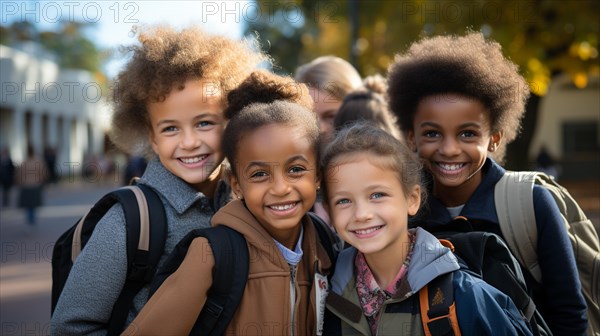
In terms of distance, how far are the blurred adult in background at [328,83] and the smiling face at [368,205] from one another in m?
1.41

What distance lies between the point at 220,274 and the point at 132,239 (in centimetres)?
43

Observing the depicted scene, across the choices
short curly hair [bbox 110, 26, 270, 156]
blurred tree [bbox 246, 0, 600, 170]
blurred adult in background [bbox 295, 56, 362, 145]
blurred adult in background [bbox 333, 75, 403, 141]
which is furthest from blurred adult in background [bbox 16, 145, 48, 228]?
short curly hair [bbox 110, 26, 270, 156]

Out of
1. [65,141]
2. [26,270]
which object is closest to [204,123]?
[26,270]

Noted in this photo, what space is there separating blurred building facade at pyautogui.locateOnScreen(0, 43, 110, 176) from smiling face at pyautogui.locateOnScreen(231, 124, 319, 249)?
62.3ft

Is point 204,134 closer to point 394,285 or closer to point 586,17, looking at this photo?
point 394,285

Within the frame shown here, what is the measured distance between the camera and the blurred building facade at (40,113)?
26433mm

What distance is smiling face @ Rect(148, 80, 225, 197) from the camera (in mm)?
2904

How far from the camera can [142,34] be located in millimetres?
3084

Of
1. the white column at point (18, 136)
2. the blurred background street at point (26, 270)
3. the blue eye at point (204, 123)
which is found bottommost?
the blurred background street at point (26, 270)

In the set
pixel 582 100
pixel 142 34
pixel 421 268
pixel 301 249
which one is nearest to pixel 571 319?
pixel 421 268

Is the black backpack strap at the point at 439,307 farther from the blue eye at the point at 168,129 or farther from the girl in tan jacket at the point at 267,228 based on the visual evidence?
the blue eye at the point at 168,129

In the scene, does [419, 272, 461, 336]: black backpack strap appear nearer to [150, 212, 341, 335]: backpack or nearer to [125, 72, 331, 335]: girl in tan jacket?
[125, 72, 331, 335]: girl in tan jacket

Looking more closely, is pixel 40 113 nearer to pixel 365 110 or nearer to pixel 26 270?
pixel 26 270

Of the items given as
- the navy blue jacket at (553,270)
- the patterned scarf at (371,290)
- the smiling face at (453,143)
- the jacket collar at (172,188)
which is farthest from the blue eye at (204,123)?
the navy blue jacket at (553,270)
